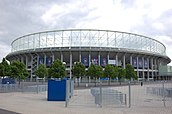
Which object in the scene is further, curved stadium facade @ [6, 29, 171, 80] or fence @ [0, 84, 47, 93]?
curved stadium facade @ [6, 29, 171, 80]

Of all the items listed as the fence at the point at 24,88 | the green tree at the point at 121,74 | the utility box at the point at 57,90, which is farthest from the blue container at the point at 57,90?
the green tree at the point at 121,74

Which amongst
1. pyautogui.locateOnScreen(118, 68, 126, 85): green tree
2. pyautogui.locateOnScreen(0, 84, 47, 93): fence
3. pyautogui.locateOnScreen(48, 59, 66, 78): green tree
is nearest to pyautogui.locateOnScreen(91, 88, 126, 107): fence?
pyautogui.locateOnScreen(0, 84, 47, 93): fence

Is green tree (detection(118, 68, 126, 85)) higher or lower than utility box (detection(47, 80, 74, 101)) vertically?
higher

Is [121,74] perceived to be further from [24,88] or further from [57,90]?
[57,90]

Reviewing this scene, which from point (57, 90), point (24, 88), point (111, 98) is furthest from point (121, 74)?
point (111, 98)

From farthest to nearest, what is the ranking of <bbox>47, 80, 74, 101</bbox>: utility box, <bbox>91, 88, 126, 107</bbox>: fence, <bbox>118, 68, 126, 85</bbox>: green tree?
<bbox>118, 68, 126, 85</bbox>: green tree, <bbox>47, 80, 74, 101</bbox>: utility box, <bbox>91, 88, 126, 107</bbox>: fence

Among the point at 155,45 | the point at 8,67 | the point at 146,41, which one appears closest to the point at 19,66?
the point at 8,67

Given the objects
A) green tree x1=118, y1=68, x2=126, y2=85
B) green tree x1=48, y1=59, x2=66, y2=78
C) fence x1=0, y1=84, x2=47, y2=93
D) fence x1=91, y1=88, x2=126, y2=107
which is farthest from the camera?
green tree x1=118, y1=68, x2=126, y2=85

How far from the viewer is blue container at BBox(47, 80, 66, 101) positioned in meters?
20.5

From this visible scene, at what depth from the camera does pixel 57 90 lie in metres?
20.8

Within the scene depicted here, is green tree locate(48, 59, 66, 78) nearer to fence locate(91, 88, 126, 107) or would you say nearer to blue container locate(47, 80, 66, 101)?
blue container locate(47, 80, 66, 101)

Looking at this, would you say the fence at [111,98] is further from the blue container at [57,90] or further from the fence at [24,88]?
the fence at [24,88]

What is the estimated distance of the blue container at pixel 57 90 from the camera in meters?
20.5

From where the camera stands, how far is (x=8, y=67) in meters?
54.6
